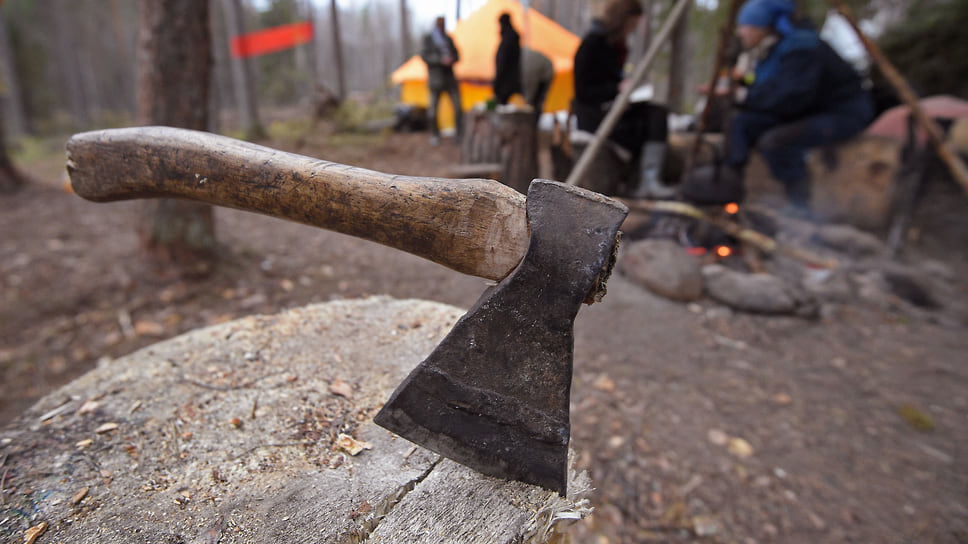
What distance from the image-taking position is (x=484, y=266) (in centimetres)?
102

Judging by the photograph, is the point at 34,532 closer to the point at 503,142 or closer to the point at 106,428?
the point at 106,428

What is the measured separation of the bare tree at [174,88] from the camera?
9.58 ft

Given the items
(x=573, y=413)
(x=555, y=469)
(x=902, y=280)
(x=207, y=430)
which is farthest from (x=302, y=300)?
(x=902, y=280)

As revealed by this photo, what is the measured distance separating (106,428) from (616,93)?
14.7 feet

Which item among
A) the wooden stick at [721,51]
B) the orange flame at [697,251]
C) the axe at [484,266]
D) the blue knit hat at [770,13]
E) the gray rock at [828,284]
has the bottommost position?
the gray rock at [828,284]

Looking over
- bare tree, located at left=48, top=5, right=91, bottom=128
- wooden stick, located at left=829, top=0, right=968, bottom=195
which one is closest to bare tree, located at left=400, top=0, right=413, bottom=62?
wooden stick, located at left=829, top=0, right=968, bottom=195

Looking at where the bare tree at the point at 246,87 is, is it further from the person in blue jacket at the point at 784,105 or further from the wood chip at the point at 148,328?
the person in blue jacket at the point at 784,105

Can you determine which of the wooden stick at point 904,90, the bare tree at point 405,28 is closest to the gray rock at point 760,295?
the wooden stick at point 904,90

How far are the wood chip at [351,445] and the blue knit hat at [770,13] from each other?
4.58m

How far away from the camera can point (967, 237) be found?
4.73 m

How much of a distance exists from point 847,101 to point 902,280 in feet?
5.26

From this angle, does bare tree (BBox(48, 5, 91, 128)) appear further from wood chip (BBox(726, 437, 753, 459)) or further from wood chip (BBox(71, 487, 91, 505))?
wood chip (BBox(726, 437, 753, 459))

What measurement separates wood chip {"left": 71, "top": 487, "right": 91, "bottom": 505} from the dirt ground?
151 centimetres

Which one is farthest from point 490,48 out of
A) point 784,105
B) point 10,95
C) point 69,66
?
point 69,66
